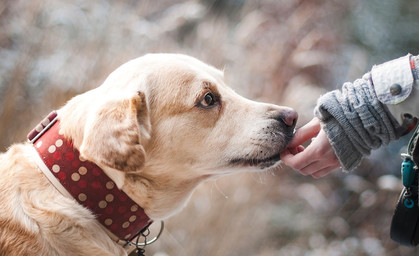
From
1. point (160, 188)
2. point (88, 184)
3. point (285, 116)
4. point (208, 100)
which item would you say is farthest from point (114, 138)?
point (285, 116)

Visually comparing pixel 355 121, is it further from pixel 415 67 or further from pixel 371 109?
pixel 415 67

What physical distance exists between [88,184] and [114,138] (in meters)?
0.24

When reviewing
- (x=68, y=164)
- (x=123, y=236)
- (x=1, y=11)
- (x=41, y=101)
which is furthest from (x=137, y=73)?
(x=1, y=11)

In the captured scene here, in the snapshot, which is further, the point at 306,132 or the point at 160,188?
the point at 306,132

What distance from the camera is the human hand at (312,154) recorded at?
1.94m

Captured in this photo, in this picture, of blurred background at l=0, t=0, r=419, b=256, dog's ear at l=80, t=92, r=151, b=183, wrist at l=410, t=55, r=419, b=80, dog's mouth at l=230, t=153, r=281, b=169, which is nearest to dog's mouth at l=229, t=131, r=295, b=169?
dog's mouth at l=230, t=153, r=281, b=169

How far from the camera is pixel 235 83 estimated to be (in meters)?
3.75

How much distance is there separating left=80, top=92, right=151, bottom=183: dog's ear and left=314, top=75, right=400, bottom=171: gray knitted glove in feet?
2.56

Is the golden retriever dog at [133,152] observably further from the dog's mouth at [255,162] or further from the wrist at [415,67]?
the wrist at [415,67]

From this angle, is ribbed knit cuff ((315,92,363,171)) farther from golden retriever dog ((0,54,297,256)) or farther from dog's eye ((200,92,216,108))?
dog's eye ((200,92,216,108))

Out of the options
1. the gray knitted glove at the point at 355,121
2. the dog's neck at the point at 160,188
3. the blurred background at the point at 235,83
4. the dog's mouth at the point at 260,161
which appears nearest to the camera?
the gray knitted glove at the point at 355,121

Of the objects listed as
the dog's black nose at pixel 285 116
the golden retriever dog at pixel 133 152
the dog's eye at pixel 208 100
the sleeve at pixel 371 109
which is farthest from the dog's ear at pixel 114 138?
the sleeve at pixel 371 109

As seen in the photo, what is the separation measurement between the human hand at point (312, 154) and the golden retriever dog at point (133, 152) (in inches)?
2.3

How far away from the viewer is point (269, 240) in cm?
367
